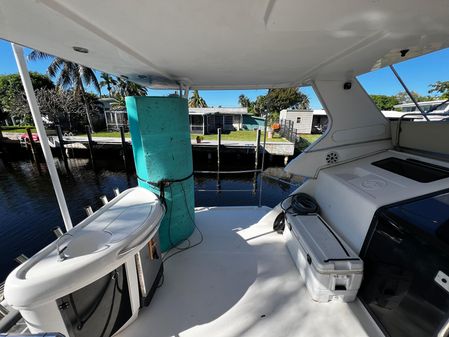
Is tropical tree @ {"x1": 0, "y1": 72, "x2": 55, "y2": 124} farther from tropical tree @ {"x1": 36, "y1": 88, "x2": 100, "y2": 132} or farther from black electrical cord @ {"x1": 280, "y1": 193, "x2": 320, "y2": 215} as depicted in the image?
black electrical cord @ {"x1": 280, "y1": 193, "x2": 320, "y2": 215}

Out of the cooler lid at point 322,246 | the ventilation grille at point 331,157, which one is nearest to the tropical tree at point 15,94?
the ventilation grille at point 331,157

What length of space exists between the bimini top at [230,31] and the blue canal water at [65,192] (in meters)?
2.49

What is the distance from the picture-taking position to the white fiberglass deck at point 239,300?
144 cm

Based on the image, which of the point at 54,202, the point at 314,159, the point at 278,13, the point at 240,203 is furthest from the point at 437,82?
the point at 54,202

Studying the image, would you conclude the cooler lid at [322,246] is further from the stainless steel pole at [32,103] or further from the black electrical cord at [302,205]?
the stainless steel pole at [32,103]

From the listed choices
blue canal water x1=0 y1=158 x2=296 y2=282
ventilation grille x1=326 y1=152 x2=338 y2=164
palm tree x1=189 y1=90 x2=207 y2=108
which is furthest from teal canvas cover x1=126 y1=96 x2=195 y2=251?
palm tree x1=189 y1=90 x2=207 y2=108

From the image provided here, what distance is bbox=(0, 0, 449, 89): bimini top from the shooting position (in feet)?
2.99

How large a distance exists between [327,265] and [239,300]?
2.54ft

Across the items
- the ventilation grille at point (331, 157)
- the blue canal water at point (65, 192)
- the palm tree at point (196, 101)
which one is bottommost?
the blue canal water at point (65, 192)

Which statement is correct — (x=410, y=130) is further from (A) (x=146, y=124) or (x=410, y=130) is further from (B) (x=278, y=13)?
(A) (x=146, y=124)

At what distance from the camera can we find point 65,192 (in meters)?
8.41

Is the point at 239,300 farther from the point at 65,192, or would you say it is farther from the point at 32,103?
the point at 65,192

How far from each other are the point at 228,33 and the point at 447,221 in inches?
66.5

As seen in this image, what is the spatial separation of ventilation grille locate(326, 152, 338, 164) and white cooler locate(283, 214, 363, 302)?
95cm
